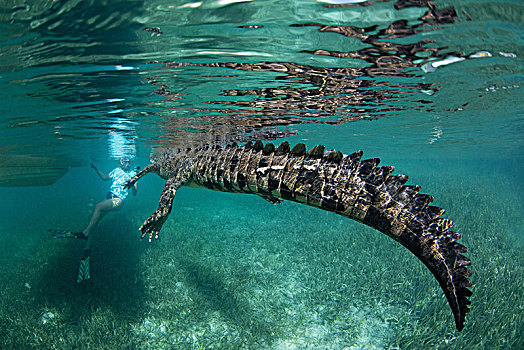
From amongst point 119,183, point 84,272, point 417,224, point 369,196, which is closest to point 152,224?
point 369,196

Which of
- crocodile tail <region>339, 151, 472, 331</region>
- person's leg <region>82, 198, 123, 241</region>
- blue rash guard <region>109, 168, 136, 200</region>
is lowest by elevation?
person's leg <region>82, 198, 123, 241</region>

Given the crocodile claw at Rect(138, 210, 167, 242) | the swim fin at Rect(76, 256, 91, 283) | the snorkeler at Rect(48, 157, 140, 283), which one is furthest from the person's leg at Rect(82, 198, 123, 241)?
the crocodile claw at Rect(138, 210, 167, 242)

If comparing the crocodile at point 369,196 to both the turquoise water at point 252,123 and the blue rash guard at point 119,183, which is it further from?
the blue rash guard at point 119,183

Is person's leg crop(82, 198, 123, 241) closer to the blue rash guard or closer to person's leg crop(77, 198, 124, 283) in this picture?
person's leg crop(77, 198, 124, 283)

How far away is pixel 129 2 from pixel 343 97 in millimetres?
7304

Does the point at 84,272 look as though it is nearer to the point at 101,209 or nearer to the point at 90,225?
the point at 90,225

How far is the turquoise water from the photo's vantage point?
4.59 m

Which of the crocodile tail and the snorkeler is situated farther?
the snorkeler

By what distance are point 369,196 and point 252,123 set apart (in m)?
9.78

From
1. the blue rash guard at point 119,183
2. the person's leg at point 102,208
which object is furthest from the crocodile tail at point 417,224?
the person's leg at point 102,208

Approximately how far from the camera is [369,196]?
116 inches

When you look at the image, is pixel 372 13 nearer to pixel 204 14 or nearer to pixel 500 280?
pixel 204 14

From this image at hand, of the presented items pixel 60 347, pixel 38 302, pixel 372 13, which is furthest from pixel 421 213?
pixel 38 302

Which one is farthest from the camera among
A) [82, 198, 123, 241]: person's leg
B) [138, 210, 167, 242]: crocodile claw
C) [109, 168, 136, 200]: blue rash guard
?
[109, 168, 136, 200]: blue rash guard
